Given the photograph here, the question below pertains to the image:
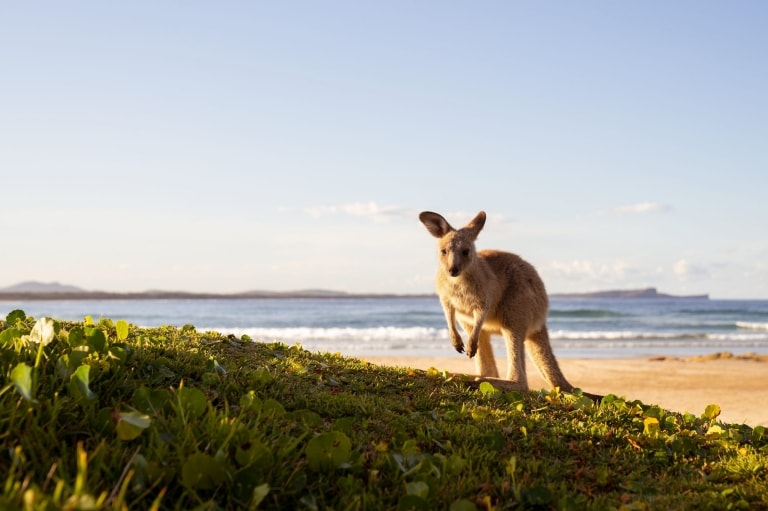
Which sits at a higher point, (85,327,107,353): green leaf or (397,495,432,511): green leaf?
(85,327,107,353): green leaf

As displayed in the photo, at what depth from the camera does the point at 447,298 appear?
6.98 metres

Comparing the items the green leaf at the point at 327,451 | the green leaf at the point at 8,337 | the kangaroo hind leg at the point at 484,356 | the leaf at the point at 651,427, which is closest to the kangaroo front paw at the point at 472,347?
the kangaroo hind leg at the point at 484,356

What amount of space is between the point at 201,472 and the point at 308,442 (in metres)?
0.71

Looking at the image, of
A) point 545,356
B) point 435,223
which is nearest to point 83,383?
point 435,223

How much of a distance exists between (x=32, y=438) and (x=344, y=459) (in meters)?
1.46

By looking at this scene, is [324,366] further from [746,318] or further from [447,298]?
[746,318]

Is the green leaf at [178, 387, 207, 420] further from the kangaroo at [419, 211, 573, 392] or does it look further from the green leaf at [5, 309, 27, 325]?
the kangaroo at [419, 211, 573, 392]

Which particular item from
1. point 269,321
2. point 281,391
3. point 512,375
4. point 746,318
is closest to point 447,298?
point 512,375

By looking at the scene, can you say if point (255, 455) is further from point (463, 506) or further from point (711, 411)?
point (711, 411)

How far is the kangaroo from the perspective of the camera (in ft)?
22.3

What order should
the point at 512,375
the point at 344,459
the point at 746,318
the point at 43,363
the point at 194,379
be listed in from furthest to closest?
the point at 746,318 < the point at 512,375 < the point at 194,379 < the point at 43,363 < the point at 344,459

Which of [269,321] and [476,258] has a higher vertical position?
[476,258]

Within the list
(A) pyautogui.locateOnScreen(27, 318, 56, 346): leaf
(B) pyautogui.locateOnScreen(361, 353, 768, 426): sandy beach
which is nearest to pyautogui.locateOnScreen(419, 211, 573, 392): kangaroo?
(A) pyautogui.locateOnScreen(27, 318, 56, 346): leaf

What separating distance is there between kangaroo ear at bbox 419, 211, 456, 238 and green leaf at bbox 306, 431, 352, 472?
398 centimetres
